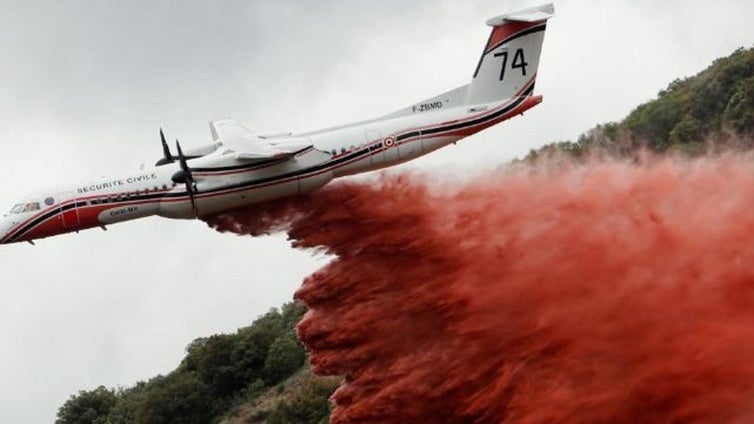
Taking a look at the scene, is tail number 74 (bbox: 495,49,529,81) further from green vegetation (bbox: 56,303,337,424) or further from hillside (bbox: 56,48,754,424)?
green vegetation (bbox: 56,303,337,424)

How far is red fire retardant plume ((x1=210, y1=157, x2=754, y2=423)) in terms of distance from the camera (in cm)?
3925

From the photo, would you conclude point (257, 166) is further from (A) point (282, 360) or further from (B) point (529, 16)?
(A) point (282, 360)

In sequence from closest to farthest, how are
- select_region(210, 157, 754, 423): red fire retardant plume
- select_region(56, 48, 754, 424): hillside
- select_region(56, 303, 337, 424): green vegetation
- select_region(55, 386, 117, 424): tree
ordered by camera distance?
select_region(210, 157, 754, 423): red fire retardant plume → select_region(56, 48, 754, 424): hillside → select_region(56, 303, 337, 424): green vegetation → select_region(55, 386, 117, 424): tree

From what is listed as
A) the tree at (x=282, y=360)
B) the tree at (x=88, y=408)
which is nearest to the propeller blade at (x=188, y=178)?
the tree at (x=282, y=360)

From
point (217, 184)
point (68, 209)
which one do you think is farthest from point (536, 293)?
point (68, 209)

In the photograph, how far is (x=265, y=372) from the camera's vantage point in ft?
360

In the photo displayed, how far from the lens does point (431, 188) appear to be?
153 ft

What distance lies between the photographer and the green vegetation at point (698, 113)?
10912 centimetres

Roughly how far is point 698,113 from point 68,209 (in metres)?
87.2

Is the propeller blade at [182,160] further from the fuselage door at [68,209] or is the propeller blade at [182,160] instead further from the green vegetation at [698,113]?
the green vegetation at [698,113]

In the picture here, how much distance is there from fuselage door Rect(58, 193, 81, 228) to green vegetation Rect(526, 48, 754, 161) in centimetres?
5780

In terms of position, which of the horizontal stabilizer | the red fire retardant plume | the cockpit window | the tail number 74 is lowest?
the red fire retardant plume

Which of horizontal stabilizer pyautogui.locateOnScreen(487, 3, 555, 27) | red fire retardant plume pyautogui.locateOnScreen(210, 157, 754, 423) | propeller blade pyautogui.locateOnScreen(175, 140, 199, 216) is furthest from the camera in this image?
horizontal stabilizer pyautogui.locateOnScreen(487, 3, 555, 27)

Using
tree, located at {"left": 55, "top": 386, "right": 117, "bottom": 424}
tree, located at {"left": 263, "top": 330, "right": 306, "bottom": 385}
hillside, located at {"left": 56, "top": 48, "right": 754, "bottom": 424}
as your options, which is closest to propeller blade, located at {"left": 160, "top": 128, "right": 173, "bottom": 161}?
hillside, located at {"left": 56, "top": 48, "right": 754, "bottom": 424}
